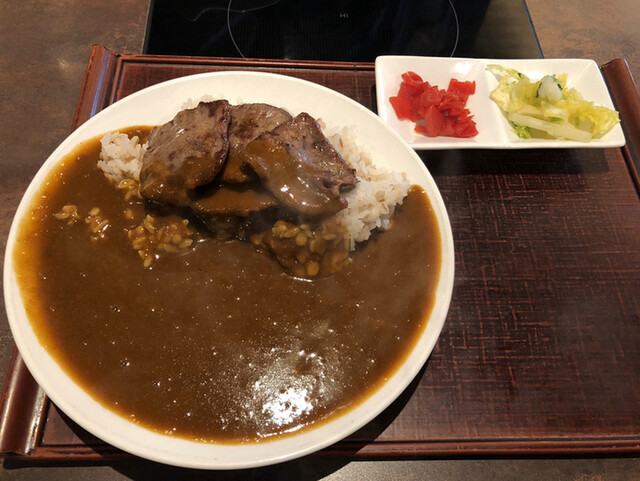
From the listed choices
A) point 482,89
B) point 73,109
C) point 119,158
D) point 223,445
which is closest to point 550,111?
point 482,89

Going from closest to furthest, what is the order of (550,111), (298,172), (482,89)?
(298,172), (550,111), (482,89)

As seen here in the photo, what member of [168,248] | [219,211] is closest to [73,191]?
[168,248]

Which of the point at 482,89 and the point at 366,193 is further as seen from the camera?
the point at 482,89

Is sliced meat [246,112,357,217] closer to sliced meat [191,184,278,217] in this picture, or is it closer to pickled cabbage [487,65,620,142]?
sliced meat [191,184,278,217]

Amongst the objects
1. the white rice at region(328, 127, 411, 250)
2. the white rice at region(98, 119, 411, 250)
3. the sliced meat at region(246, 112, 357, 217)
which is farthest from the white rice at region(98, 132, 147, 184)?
the white rice at region(328, 127, 411, 250)

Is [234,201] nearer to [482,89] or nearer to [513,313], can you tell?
[513,313]

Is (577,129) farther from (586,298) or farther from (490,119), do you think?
(586,298)

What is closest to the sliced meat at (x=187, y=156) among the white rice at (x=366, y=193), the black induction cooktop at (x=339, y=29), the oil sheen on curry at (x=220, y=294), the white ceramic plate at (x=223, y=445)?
the oil sheen on curry at (x=220, y=294)
